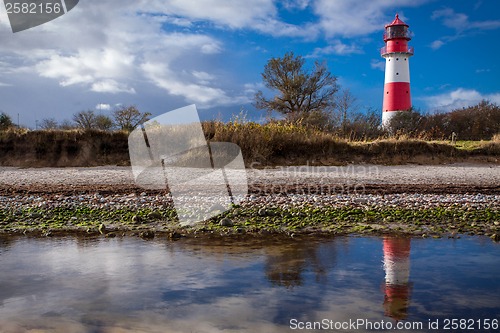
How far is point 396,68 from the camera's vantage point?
3497 centimetres

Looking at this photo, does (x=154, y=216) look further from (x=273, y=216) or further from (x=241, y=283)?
(x=241, y=283)

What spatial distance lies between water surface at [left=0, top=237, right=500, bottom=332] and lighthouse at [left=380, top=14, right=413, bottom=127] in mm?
28701

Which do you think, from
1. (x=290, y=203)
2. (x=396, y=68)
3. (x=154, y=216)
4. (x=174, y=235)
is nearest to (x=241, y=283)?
(x=174, y=235)

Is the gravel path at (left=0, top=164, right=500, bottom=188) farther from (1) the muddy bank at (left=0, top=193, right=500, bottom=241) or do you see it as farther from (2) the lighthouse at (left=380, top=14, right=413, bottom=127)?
(2) the lighthouse at (left=380, top=14, right=413, bottom=127)

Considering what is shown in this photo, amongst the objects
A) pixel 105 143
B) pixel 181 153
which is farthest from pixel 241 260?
pixel 105 143

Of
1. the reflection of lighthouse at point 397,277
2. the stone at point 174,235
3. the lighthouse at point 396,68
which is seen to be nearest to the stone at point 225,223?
the stone at point 174,235

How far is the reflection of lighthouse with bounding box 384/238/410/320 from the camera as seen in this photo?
11.7 feet

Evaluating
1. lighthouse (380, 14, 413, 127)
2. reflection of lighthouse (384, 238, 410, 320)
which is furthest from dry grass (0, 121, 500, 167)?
lighthouse (380, 14, 413, 127)

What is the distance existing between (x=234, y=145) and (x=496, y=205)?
8577 mm

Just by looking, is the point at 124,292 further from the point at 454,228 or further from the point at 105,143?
the point at 105,143

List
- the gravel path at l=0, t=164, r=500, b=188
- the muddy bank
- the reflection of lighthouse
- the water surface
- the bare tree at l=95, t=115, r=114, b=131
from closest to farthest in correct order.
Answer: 1. the water surface
2. the reflection of lighthouse
3. the muddy bank
4. the gravel path at l=0, t=164, r=500, b=188
5. the bare tree at l=95, t=115, r=114, b=131

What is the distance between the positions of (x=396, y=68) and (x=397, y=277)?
3325cm

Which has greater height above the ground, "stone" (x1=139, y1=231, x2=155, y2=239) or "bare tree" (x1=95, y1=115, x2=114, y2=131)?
"bare tree" (x1=95, y1=115, x2=114, y2=131)

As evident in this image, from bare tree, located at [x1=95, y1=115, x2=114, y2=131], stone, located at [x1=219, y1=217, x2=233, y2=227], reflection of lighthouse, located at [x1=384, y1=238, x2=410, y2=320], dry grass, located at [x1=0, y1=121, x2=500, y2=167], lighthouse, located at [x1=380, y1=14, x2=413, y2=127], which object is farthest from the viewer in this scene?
lighthouse, located at [x1=380, y1=14, x2=413, y2=127]
